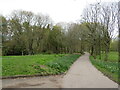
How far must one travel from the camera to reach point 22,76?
30.3 feet

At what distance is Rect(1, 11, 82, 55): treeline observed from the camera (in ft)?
120

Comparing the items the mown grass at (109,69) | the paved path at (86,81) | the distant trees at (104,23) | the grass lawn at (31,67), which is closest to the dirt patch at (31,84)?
the paved path at (86,81)

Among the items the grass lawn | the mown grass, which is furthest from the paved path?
the grass lawn

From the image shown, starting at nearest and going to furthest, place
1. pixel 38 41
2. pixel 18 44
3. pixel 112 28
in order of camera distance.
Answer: pixel 112 28 → pixel 18 44 → pixel 38 41

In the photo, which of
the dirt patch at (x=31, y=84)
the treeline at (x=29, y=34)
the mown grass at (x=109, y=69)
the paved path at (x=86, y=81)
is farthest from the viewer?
the treeline at (x=29, y=34)

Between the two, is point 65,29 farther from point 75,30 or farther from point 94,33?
point 94,33

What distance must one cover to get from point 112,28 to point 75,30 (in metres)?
14.2

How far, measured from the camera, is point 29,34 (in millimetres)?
37344

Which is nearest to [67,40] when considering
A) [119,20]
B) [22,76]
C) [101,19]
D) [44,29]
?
[44,29]

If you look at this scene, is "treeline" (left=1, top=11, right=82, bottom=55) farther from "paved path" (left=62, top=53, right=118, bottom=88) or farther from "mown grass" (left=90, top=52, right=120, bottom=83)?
"paved path" (left=62, top=53, right=118, bottom=88)

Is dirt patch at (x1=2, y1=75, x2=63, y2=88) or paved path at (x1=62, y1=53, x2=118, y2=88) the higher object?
dirt patch at (x1=2, y1=75, x2=63, y2=88)

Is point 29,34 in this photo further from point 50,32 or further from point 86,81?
point 86,81

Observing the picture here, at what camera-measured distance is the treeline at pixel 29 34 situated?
36500 millimetres

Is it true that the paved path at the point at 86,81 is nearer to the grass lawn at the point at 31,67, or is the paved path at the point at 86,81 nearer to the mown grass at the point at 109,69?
the mown grass at the point at 109,69
